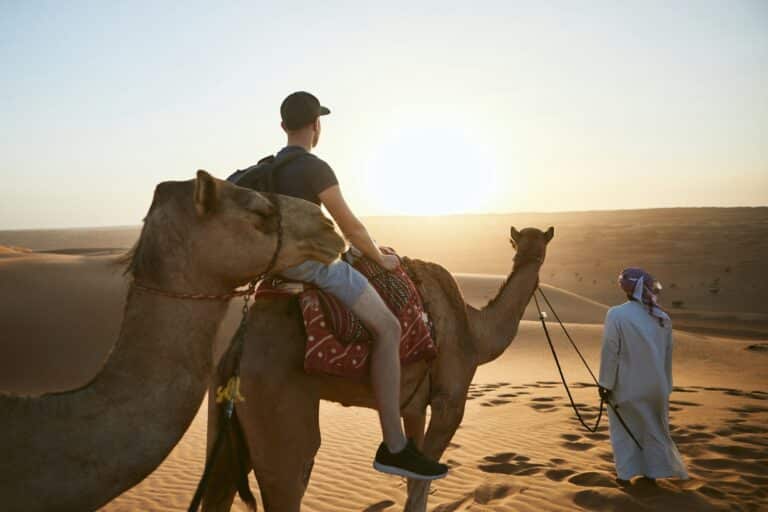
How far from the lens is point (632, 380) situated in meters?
6.07

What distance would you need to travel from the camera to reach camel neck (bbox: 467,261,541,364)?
15.4ft

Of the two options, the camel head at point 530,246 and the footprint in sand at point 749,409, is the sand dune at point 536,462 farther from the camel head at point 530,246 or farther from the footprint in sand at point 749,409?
the camel head at point 530,246

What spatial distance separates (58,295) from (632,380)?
13817 mm

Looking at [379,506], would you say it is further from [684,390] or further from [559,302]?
[559,302]

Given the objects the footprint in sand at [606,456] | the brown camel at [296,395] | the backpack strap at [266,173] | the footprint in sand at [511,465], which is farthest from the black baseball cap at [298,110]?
the footprint in sand at [606,456]

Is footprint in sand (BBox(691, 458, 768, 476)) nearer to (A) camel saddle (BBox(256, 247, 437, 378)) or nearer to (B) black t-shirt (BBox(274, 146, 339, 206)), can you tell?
(A) camel saddle (BBox(256, 247, 437, 378))

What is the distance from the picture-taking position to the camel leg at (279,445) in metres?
3.24

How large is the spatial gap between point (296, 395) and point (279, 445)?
0.95ft

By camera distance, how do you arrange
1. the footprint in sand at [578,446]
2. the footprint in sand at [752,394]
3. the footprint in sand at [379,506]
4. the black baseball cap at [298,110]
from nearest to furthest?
the black baseball cap at [298,110] < the footprint in sand at [379,506] < the footprint in sand at [578,446] < the footprint in sand at [752,394]

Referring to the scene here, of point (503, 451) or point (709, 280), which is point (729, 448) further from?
point (709, 280)

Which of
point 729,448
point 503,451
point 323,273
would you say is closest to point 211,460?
point 323,273

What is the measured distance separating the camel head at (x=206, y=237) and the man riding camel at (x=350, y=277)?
0.76 m

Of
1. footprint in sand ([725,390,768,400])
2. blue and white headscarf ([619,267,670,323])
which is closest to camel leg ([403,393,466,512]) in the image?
blue and white headscarf ([619,267,670,323])

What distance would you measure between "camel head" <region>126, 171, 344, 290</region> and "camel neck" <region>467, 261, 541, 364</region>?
105 inches
